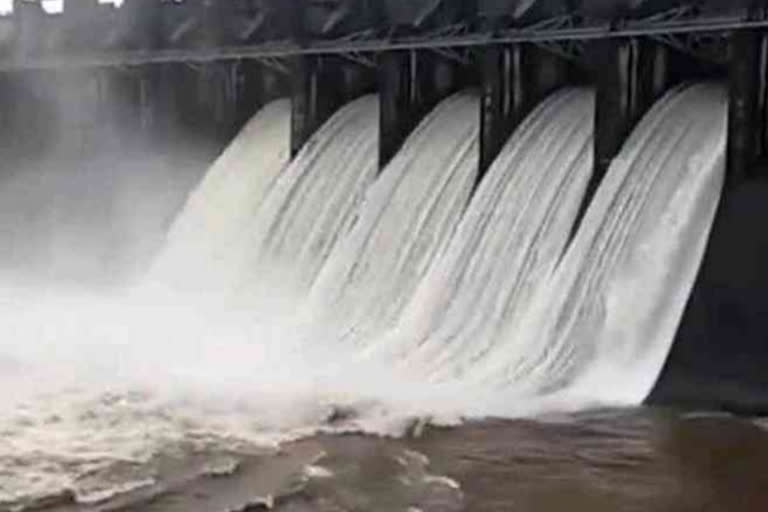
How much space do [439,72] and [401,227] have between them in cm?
161

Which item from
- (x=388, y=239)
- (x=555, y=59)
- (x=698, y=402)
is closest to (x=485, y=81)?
(x=555, y=59)

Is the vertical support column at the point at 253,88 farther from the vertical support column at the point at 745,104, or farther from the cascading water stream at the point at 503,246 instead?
the vertical support column at the point at 745,104

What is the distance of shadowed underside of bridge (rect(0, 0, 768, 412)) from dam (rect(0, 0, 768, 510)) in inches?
0.9

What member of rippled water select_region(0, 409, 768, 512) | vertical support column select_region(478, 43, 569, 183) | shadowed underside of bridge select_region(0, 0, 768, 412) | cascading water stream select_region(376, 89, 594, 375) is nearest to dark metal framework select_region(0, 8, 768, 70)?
shadowed underside of bridge select_region(0, 0, 768, 412)

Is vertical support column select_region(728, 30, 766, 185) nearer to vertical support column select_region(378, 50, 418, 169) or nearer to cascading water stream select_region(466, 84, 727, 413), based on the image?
cascading water stream select_region(466, 84, 727, 413)

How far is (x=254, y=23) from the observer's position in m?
13.9

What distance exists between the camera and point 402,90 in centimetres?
1160

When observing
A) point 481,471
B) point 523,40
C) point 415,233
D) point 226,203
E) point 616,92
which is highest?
point 523,40

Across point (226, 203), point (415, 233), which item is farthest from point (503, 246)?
point (226, 203)

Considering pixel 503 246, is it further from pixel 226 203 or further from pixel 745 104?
pixel 226 203

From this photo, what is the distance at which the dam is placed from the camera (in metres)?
8.13

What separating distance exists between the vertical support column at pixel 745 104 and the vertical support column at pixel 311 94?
4990 mm

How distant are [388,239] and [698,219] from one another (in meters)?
2.99

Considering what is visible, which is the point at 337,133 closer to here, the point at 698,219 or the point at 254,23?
the point at 254,23
